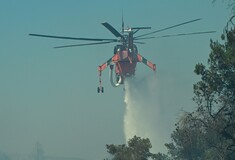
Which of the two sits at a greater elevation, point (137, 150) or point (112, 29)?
point (112, 29)

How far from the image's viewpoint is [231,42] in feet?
157

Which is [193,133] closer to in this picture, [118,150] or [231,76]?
[231,76]

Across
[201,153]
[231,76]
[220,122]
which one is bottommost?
[220,122]

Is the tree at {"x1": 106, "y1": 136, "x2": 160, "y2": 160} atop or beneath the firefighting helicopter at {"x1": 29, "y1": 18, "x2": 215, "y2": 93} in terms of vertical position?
beneath

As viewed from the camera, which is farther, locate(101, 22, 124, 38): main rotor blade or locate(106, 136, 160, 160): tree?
locate(101, 22, 124, 38): main rotor blade

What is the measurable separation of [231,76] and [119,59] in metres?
102

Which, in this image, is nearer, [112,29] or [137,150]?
[137,150]

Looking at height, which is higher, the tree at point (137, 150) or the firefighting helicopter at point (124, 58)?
the firefighting helicopter at point (124, 58)

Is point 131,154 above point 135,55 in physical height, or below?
below

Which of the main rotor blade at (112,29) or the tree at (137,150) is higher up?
the main rotor blade at (112,29)

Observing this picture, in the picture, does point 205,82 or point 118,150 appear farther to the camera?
point 118,150

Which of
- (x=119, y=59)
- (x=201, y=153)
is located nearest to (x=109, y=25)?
(x=119, y=59)

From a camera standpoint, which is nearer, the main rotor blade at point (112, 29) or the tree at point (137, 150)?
the tree at point (137, 150)

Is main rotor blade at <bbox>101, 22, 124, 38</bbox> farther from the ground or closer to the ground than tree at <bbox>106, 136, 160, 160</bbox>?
farther from the ground
